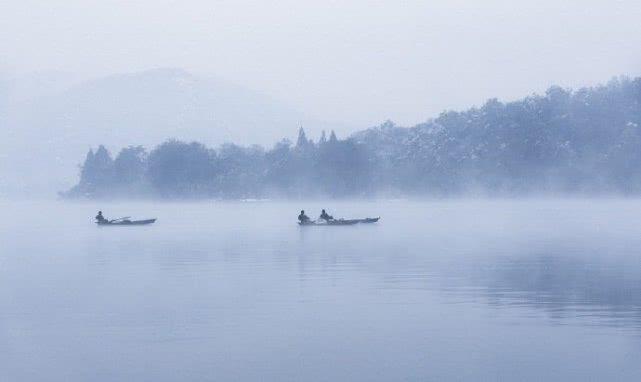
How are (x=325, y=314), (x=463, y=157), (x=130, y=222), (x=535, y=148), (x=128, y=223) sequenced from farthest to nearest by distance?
(x=463, y=157), (x=535, y=148), (x=128, y=223), (x=130, y=222), (x=325, y=314)

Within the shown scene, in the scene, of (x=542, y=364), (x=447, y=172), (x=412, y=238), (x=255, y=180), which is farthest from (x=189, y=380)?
(x=255, y=180)

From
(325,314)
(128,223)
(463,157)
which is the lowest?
(325,314)

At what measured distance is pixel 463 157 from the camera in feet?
427

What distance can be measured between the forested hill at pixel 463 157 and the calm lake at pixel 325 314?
8352 cm

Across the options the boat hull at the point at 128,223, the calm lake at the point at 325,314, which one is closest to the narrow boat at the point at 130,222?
the boat hull at the point at 128,223

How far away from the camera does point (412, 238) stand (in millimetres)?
51406

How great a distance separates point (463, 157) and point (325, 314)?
110 metres

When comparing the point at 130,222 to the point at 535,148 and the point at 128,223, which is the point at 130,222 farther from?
the point at 535,148

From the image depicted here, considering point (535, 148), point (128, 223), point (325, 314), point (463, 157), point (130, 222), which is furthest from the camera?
point (463, 157)

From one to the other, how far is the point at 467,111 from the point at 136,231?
82.0 meters

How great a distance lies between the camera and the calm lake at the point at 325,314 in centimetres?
1605

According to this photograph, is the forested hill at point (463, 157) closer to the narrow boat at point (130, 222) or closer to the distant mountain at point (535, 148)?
the distant mountain at point (535, 148)

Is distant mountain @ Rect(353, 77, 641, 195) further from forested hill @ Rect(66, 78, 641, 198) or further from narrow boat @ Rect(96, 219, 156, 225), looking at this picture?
narrow boat @ Rect(96, 219, 156, 225)

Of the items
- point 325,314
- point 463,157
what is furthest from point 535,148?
point 325,314
